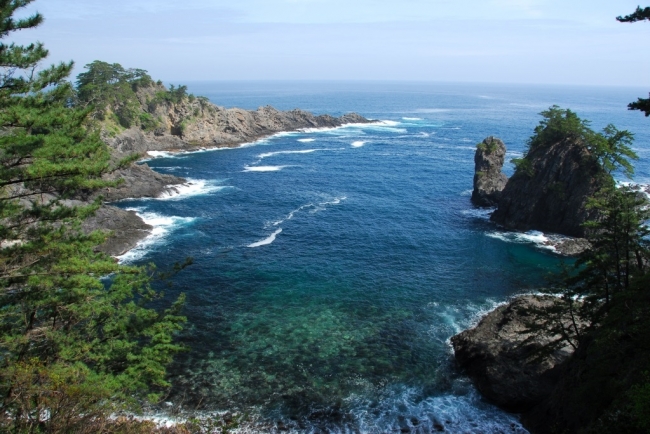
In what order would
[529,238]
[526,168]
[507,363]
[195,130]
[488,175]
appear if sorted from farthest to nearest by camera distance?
[195,130] < [488,175] < [526,168] < [529,238] < [507,363]

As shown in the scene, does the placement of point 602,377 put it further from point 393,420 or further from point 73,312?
point 73,312

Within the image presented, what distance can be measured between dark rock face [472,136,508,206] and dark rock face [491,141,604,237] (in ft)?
23.8

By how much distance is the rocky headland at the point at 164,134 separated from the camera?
64062 mm

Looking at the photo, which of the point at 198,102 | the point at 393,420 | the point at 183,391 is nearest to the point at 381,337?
the point at 393,420

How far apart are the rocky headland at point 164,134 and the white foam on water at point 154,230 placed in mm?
1129

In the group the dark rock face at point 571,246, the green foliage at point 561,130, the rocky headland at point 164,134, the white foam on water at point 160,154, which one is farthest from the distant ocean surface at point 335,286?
the green foliage at point 561,130

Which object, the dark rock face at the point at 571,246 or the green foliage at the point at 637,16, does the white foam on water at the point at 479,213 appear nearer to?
the dark rock face at the point at 571,246

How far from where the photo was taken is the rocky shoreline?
204 feet

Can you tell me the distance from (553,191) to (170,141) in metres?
100

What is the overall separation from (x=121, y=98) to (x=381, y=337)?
335 feet

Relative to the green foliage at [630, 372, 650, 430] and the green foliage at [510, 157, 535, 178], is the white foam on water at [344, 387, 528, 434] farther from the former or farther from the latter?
the green foliage at [510, 157, 535, 178]

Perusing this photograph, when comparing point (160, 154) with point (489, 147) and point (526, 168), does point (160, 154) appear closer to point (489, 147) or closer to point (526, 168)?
point (489, 147)

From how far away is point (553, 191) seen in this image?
67812 mm

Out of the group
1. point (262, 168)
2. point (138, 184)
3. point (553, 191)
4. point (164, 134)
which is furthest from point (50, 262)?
point (164, 134)
